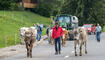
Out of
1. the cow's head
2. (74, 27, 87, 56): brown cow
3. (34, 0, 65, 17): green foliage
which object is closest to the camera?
the cow's head

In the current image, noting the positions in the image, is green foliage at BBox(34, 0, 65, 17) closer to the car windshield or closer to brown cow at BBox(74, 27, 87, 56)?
the car windshield

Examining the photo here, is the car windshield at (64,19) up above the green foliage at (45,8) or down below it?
below

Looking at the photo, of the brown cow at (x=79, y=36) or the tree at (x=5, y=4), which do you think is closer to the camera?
the brown cow at (x=79, y=36)

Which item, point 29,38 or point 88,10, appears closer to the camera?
point 29,38

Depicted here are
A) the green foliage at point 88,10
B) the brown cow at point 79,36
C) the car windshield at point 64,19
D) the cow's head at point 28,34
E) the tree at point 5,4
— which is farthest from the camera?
the tree at point 5,4

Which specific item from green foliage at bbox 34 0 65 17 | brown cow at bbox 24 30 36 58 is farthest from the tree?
brown cow at bbox 24 30 36 58

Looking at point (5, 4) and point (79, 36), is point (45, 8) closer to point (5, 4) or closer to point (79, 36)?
point (5, 4)

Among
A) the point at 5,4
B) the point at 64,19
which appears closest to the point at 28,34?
the point at 64,19

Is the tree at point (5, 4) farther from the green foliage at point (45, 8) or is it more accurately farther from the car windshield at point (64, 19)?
the car windshield at point (64, 19)

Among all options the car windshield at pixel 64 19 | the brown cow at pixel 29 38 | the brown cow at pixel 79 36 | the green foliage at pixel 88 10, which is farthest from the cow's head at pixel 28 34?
the green foliage at pixel 88 10

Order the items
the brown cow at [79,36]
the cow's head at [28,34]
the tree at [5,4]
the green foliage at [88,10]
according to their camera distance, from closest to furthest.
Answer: the cow's head at [28,34]
the brown cow at [79,36]
the green foliage at [88,10]
the tree at [5,4]

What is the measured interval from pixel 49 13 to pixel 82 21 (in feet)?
43.1

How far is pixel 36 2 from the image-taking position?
8581 centimetres

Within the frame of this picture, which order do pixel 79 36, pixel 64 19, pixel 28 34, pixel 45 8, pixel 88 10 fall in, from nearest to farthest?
pixel 28 34 → pixel 79 36 → pixel 64 19 → pixel 88 10 → pixel 45 8
